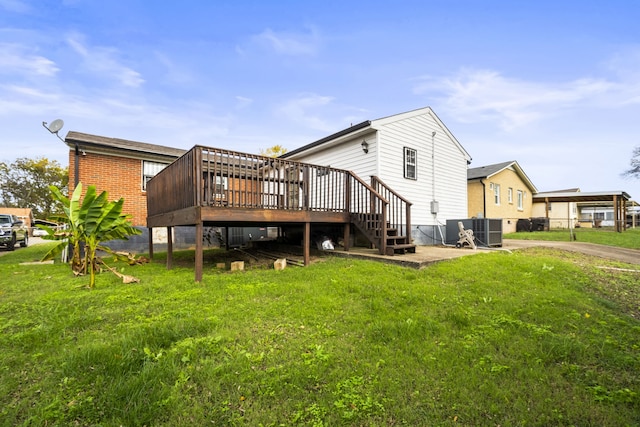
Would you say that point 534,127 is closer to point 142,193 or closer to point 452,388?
point 452,388

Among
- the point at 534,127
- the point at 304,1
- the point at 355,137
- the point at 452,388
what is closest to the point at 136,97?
the point at 304,1

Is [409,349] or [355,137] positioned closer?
[409,349]

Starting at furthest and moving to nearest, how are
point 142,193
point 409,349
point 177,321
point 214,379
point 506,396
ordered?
point 142,193
point 177,321
point 409,349
point 214,379
point 506,396

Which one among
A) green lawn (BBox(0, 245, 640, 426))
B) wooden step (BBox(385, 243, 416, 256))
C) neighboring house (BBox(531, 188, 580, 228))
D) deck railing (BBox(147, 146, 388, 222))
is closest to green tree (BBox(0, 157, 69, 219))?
deck railing (BBox(147, 146, 388, 222))

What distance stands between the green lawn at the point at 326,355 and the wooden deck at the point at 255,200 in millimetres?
1755

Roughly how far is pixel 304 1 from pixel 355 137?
A: 194 inches

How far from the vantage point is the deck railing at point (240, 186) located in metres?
5.95

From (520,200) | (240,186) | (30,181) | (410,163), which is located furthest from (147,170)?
(30,181)

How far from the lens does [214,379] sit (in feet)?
8.23

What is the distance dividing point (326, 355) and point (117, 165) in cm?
1238

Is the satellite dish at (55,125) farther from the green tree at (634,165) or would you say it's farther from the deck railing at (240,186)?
the green tree at (634,165)

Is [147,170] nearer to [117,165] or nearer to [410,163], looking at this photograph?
[117,165]

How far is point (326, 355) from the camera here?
2887 millimetres

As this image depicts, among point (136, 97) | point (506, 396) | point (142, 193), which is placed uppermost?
point (136, 97)
